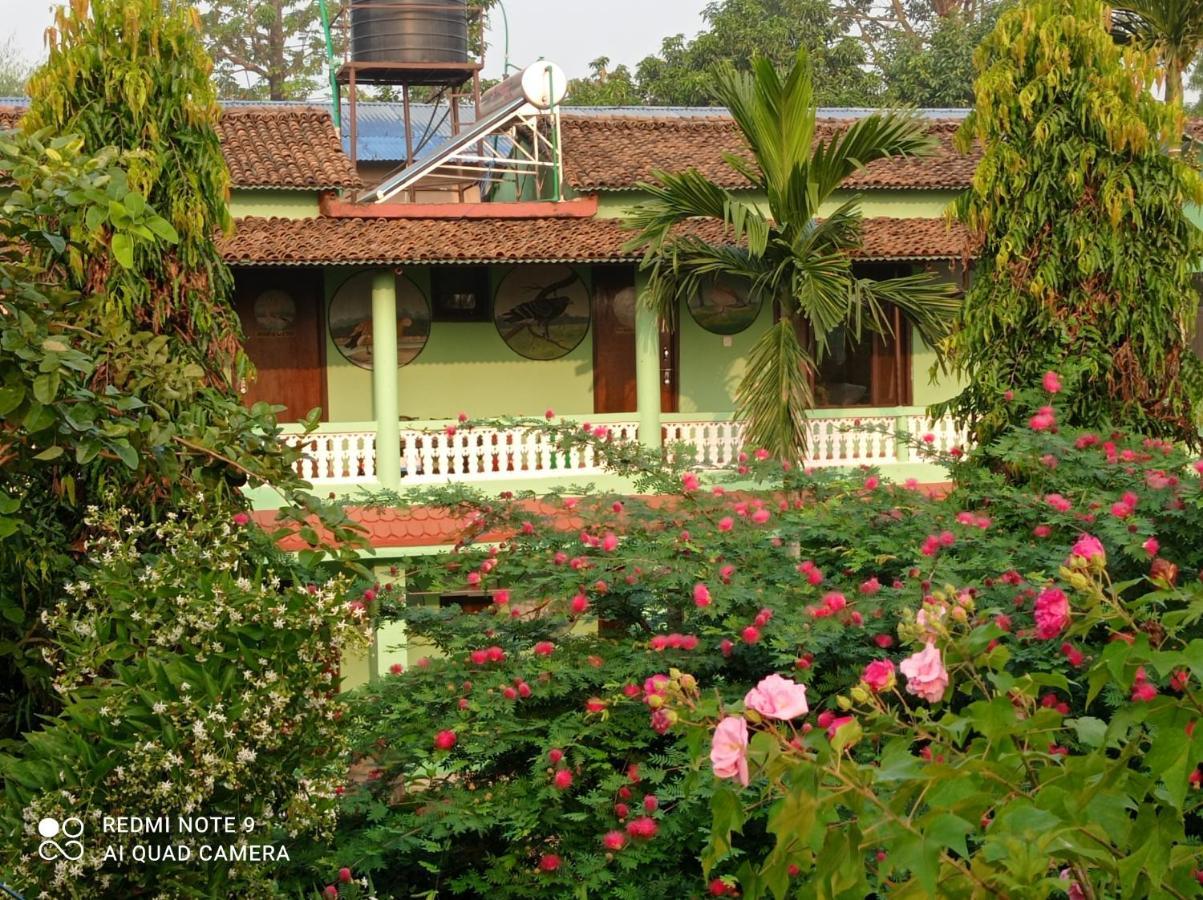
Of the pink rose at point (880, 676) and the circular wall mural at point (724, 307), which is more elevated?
the circular wall mural at point (724, 307)

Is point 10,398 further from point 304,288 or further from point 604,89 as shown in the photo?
point 604,89

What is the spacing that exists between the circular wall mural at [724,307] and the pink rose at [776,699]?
582 inches

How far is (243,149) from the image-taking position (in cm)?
1595

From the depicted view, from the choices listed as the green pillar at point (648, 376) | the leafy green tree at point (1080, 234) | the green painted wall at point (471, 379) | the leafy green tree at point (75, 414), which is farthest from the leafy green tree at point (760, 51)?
the leafy green tree at point (75, 414)

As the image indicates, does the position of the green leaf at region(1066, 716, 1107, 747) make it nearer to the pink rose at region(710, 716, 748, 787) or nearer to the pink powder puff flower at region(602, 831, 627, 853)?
the pink rose at region(710, 716, 748, 787)

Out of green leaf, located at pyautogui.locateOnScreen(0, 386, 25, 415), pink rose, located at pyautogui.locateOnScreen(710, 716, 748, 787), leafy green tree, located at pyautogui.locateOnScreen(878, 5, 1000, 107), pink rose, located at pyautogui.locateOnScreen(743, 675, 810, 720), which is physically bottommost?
pink rose, located at pyautogui.locateOnScreen(710, 716, 748, 787)

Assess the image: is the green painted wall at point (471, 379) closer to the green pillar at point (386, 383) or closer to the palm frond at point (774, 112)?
the green pillar at point (386, 383)

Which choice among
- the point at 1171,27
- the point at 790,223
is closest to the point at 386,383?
the point at 790,223

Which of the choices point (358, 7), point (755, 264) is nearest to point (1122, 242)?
point (755, 264)

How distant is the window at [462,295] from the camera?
1677 cm

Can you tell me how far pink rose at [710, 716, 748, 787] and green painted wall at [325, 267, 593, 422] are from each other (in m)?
14.2

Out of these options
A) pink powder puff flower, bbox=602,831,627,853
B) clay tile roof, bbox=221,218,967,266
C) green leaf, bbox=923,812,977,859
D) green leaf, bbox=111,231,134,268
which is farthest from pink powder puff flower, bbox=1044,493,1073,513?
clay tile roof, bbox=221,218,967,266

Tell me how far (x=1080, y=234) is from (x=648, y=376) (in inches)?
219

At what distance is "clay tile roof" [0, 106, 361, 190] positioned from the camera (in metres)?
15.1
